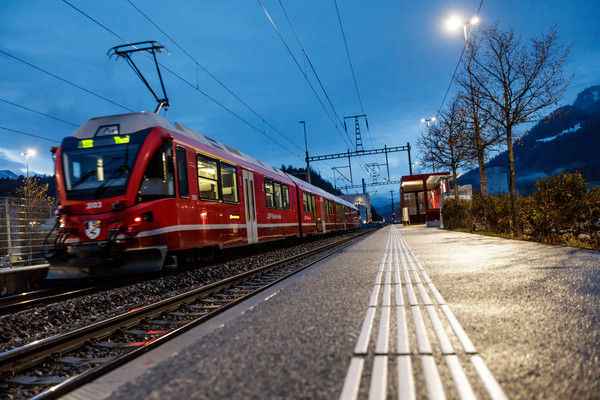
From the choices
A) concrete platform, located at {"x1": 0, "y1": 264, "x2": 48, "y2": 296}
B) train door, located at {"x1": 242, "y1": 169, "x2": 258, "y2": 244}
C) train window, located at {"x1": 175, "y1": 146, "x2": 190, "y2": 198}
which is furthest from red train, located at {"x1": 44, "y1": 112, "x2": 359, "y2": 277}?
train door, located at {"x1": 242, "y1": 169, "x2": 258, "y2": 244}

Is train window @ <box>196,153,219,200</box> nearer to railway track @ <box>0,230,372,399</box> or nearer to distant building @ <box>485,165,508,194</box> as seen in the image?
railway track @ <box>0,230,372,399</box>

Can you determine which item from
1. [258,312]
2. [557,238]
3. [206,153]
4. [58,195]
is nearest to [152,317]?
[258,312]

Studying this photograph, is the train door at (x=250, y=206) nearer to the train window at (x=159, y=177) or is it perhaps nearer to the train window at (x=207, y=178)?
the train window at (x=207, y=178)

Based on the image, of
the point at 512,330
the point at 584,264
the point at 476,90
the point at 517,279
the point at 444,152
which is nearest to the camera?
the point at 512,330

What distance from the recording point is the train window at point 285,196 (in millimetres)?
16172

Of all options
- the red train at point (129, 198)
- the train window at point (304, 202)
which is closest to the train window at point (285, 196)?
the train window at point (304, 202)

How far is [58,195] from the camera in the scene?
26.1ft

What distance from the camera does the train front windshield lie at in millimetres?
7594

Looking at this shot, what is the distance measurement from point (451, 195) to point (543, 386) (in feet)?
85.0

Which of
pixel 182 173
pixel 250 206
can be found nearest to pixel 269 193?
pixel 250 206

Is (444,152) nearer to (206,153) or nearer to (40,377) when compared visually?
(206,153)

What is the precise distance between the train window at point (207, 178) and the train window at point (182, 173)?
62 centimetres

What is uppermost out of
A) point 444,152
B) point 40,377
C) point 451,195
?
point 444,152

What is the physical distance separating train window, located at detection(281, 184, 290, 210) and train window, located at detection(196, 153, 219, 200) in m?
6.10
